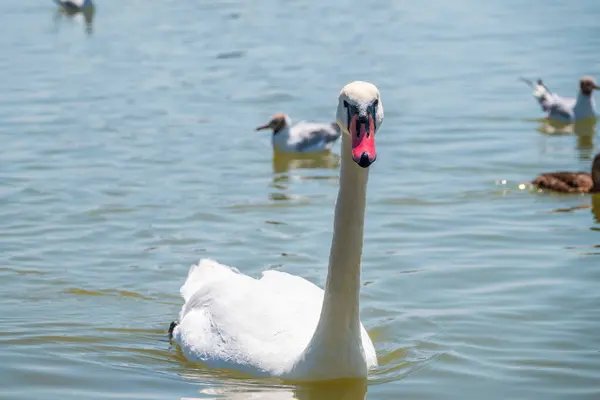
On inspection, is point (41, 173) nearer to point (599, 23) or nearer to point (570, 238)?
point (570, 238)

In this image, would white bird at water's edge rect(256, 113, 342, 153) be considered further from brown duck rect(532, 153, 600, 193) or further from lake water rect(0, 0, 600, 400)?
brown duck rect(532, 153, 600, 193)

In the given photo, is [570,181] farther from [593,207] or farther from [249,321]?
[249,321]

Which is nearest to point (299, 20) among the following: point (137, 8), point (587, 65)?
point (137, 8)

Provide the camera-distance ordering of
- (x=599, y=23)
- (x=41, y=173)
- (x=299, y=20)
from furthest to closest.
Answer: (x=299, y=20) < (x=599, y=23) < (x=41, y=173)

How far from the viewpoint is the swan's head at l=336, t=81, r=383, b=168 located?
650 centimetres

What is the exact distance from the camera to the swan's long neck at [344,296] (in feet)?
23.1

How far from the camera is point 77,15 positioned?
31.2 meters

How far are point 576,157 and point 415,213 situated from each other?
4203 millimetres

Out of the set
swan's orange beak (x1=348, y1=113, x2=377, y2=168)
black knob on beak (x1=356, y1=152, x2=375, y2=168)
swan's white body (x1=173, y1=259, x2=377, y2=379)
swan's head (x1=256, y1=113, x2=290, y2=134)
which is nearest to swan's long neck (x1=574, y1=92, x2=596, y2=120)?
swan's head (x1=256, y1=113, x2=290, y2=134)

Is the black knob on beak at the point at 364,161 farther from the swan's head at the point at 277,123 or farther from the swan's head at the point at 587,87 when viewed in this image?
the swan's head at the point at 587,87

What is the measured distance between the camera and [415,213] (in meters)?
12.8

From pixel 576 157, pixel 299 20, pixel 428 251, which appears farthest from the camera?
pixel 299 20

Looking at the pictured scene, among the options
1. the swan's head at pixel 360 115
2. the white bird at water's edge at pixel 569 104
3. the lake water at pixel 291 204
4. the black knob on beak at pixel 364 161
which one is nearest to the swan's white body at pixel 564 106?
the white bird at water's edge at pixel 569 104

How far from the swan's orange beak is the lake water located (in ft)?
5.72
